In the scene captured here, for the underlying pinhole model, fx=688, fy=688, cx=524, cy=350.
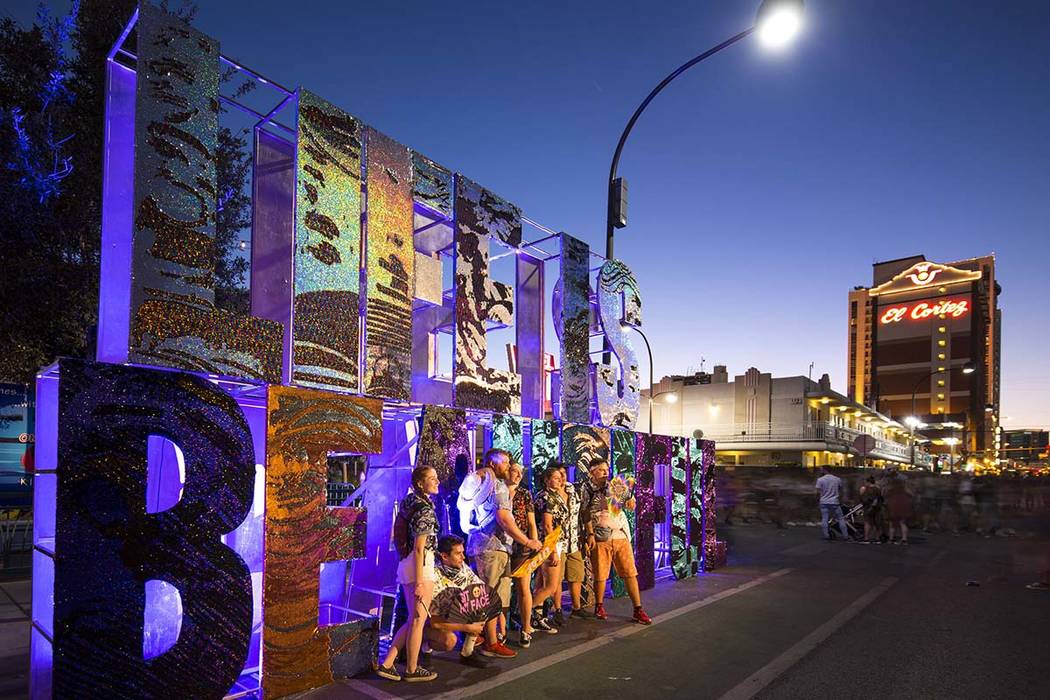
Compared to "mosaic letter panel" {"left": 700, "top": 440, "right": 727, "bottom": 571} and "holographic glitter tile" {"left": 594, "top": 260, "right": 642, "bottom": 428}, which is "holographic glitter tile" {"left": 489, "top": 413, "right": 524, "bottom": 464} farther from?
"mosaic letter panel" {"left": 700, "top": 440, "right": 727, "bottom": 571}

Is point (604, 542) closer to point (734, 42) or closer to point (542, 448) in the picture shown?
point (542, 448)

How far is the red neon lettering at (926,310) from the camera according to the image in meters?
110

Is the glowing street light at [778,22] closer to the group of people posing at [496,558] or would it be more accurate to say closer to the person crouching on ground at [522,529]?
the group of people posing at [496,558]

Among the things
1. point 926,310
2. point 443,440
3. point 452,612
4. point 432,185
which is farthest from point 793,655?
point 926,310

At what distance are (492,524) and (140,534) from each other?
333cm

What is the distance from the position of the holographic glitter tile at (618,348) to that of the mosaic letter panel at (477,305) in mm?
2206

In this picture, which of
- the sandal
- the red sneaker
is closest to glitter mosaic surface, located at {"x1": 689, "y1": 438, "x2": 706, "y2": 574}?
the red sneaker

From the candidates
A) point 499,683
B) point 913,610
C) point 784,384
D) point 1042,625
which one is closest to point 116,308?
point 499,683

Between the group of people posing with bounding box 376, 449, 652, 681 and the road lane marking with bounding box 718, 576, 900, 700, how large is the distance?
174 cm

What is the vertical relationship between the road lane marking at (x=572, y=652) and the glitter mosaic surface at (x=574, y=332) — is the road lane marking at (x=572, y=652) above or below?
below

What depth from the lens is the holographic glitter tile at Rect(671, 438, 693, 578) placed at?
11438 millimetres

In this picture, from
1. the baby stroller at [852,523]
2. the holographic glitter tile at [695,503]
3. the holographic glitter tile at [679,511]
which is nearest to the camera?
the holographic glitter tile at [679,511]

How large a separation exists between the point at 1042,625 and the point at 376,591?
805 centimetres

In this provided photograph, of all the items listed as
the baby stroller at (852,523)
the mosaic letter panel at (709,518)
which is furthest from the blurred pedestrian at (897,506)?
the mosaic letter panel at (709,518)
